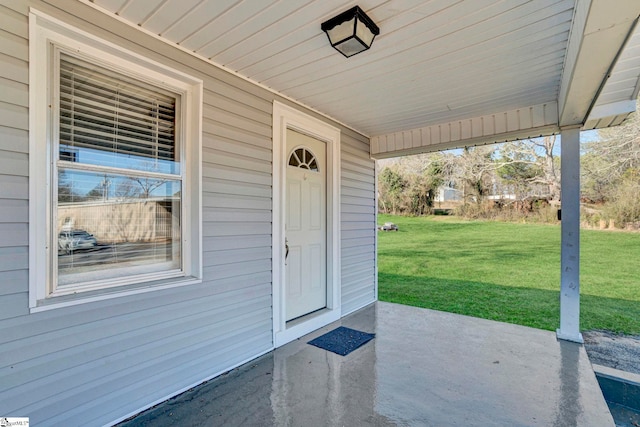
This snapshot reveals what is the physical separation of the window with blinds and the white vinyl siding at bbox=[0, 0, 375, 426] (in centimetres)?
18

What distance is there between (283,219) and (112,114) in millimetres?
1632

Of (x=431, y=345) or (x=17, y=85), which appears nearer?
(x=17, y=85)

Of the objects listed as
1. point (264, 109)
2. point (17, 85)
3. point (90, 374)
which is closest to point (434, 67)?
point (264, 109)

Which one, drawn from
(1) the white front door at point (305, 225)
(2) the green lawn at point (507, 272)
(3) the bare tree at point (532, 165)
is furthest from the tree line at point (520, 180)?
(1) the white front door at point (305, 225)

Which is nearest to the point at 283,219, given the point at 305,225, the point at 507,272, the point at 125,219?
the point at 305,225

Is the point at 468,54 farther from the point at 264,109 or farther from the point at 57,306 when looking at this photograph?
the point at 57,306

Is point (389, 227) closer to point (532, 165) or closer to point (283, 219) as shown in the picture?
point (532, 165)

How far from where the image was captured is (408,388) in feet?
7.45

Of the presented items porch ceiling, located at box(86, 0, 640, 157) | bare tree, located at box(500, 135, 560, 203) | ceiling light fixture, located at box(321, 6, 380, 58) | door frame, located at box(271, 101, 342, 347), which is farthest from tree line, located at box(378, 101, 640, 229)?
ceiling light fixture, located at box(321, 6, 380, 58)

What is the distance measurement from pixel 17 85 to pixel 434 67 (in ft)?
8.64

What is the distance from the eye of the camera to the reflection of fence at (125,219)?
69.4 inches

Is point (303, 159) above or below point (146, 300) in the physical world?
above

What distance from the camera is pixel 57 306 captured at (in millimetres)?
1601

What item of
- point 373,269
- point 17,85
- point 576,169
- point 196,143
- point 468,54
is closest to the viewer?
point 17,85
